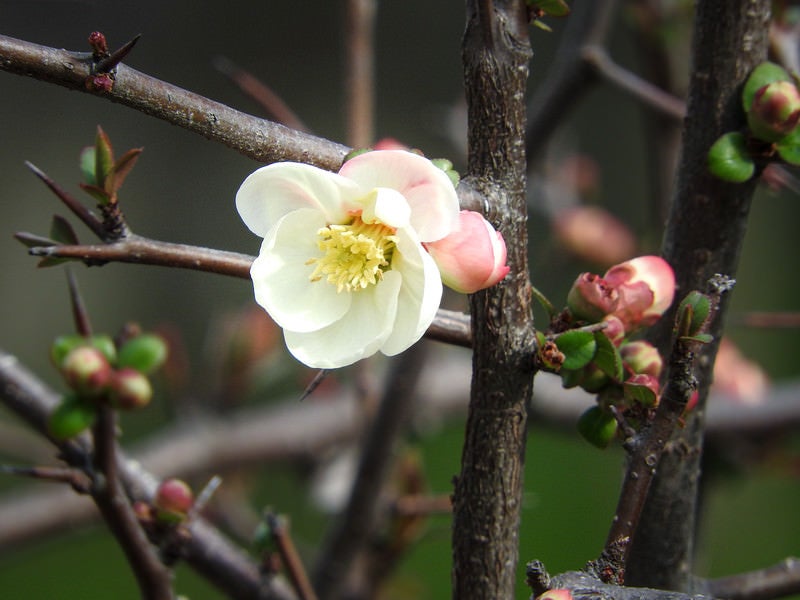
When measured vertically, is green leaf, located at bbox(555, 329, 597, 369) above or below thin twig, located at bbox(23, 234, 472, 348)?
above

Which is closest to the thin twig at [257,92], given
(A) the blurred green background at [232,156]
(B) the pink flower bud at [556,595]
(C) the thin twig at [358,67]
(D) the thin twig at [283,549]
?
(C) the thin twig at [358,67]

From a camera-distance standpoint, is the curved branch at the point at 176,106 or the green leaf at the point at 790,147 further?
the green leaf at the point at 790,147

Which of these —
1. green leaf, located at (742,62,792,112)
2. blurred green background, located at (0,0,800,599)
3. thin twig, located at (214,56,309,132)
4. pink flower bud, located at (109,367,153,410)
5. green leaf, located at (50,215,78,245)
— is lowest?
pink flower bud, located at (109,367,153,410)

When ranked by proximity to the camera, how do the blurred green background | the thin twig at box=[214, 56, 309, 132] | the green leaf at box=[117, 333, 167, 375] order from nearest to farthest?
the green leaf at box=[117, 333, 167, 375]
the thin twig at box=[214, 56, 309, 132]
the blurred green background

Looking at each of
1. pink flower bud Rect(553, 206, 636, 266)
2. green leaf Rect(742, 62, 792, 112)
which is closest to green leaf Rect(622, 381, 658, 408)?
green leaf Rect(742, 62, 792, 112)

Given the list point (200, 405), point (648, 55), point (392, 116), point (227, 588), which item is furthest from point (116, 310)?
point (227, 588)

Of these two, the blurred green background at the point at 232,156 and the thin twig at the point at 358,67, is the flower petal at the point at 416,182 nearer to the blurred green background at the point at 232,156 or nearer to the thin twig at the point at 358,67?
the thin twig at the point at 358,67

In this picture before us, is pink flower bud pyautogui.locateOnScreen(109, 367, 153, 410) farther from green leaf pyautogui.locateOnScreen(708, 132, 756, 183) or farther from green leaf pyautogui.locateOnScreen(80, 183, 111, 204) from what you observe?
green leaf pyautogui.locateOnScreen(708, 132, 756, 183)
